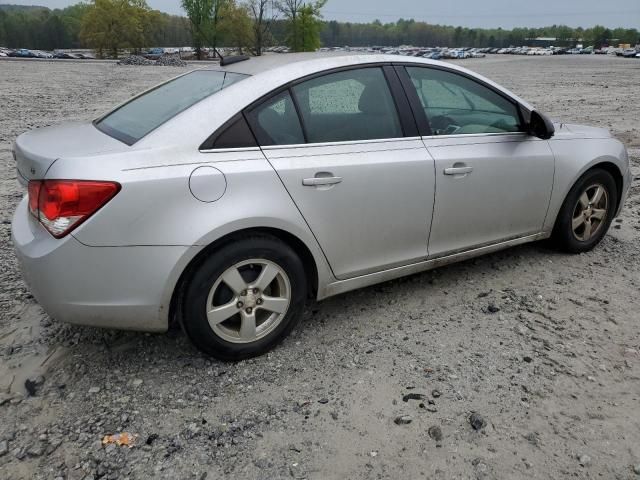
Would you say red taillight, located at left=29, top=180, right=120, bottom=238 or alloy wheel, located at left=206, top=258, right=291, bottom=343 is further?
alloy wheel, located at left=206, top=258, right=291, bottom=343

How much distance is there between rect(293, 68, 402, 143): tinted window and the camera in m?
3.12

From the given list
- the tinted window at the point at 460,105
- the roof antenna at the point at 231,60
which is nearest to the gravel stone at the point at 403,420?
the tinted window at the point at 460,105

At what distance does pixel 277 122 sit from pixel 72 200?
112cm

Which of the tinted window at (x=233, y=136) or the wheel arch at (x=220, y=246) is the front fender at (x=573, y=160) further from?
the tinted window at (x=233, y=136)

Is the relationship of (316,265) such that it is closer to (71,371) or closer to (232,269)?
(232,269)

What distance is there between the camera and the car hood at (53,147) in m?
2.63

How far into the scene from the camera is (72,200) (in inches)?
97.9

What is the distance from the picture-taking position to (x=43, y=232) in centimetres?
262

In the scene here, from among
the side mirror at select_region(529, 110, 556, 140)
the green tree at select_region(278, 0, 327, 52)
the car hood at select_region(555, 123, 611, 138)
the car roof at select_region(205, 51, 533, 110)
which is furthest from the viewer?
the green tree at select_region(278, 0, 327, 52)

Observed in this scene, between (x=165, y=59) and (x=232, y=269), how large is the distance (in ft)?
166

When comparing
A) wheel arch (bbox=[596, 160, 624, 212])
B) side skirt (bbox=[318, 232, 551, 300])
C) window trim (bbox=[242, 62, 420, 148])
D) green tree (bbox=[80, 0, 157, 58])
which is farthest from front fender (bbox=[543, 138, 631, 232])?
green tree (bbox=[80, 0, 157, 58])

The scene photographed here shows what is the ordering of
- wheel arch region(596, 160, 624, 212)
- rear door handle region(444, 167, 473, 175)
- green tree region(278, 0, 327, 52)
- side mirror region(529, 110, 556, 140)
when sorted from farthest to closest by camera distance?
green tree region(278, 0, 327, 52), wheel arch region(596, 160, 624, 212), side mirror region(529, 110, 556, 140), rear door handle region(444, 167, 473, 175)

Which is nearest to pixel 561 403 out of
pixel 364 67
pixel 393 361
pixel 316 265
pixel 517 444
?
pixel 517 444

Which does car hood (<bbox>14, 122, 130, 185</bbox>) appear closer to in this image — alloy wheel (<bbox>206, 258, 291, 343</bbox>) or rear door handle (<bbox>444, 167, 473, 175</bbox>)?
alloy wheel (<bbox>206, 258, 291, 343</bbox>)
